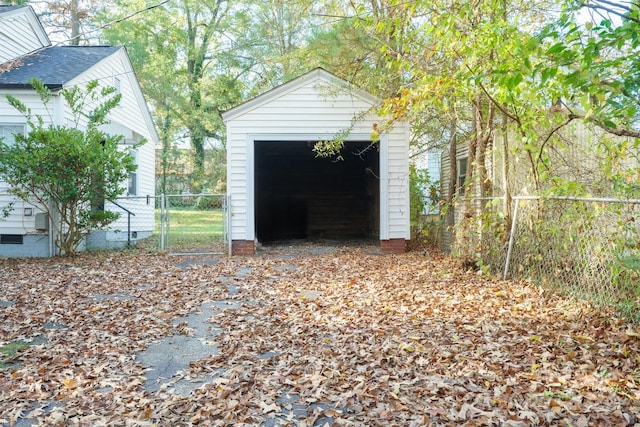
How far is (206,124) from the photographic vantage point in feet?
83.8

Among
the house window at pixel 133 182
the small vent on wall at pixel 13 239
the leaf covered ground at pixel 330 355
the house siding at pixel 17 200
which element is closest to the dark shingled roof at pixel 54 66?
the house siding at pixel 17 200

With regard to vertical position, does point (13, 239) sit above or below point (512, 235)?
below

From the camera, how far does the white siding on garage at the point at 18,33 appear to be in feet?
36.4

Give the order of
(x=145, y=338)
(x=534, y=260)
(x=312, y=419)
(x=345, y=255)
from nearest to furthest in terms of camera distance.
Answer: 1. (x=312, y=419)
2. (x=145, y=338)
3. (x=534, y=260)
4. (x=345, y=255)

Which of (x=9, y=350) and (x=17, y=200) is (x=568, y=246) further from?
(x=17, y=200)

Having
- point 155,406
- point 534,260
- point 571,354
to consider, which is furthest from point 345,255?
point 155,406

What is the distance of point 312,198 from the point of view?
16922 millimetres

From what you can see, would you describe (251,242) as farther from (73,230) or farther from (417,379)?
(417,379)

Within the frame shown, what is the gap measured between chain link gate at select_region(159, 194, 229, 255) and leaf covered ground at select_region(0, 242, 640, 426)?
4.60m

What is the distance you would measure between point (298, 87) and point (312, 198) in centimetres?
689

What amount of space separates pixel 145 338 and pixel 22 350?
1.06m

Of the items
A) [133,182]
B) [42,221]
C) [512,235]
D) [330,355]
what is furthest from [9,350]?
[133,182]

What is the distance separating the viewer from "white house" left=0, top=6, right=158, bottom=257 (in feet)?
32.9

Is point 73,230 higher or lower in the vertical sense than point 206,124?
lower
